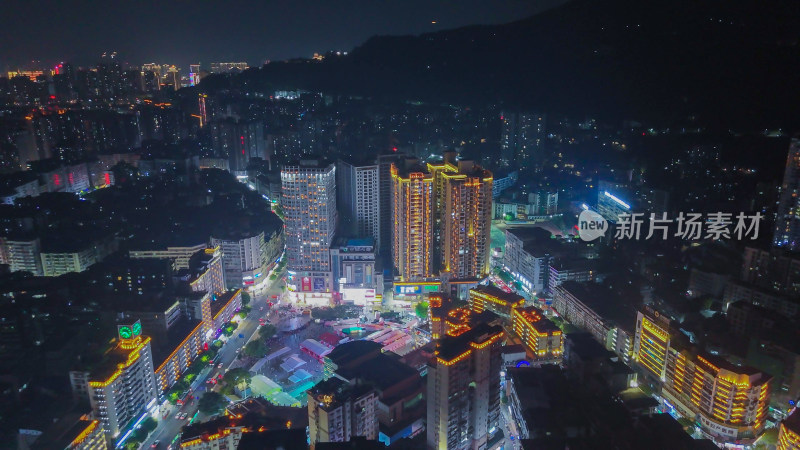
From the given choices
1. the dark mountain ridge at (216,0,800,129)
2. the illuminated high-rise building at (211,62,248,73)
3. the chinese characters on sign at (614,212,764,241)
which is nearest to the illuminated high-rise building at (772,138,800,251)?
the dark mountain ridge at (216,0,800,129)

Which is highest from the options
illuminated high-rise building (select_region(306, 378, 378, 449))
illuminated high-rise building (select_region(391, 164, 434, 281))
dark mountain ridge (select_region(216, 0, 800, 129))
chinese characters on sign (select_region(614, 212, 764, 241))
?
dark mountain ridge (select_region(216, 0, 800, 129))

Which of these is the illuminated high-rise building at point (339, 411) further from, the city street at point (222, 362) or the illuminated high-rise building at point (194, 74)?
the illuminated high-rise building at point (194, 74)

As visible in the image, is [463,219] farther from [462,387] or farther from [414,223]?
[462,387]

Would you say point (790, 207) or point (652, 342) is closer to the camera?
point (652, 342)

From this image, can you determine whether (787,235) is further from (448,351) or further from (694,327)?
(448,351)

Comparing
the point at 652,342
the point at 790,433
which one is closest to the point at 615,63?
the point at 652,342

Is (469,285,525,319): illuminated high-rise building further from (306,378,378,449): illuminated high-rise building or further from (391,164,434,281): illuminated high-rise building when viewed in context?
(306,378,378,449): illuminated high-rise building

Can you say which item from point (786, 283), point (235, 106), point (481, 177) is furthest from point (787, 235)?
point (235, 106)

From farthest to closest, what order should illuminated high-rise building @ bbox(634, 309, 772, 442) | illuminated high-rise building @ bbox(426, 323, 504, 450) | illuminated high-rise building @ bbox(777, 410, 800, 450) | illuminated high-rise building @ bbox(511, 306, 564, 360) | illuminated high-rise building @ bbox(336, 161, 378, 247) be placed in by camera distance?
illuminated high-rise building @ bbox(336, 161, 378, 247), illuminated high-rise building @ bbox(511, 306, 564, 360), illuminated high-rise building @ bbox(634, 309, 772, 442), illuminated high-rise building @ bbox(426, 323, 504, 450), illuminated high-rise building @ bbox(777, 410, 800, 450)
